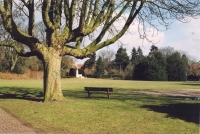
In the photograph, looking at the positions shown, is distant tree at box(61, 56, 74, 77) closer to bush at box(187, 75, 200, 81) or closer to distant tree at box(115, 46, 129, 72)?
distant tree at box(115, 46, 129, 72)

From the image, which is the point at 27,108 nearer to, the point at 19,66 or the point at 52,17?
the point at 52,17

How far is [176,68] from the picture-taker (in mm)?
76062

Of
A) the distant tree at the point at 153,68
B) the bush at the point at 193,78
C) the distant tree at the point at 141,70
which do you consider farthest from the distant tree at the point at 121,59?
the bush at the point at 193,78

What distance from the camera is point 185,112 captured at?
1180 cm

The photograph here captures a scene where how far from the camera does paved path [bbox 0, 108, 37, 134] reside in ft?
→ 26.2

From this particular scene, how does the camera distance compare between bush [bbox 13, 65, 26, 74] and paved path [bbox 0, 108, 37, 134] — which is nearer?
paved path [bbox 0, 108, 37, 134]

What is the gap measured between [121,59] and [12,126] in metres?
103

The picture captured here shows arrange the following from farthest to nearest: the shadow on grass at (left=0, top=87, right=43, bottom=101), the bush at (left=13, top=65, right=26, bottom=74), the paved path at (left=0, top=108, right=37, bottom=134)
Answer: the bush at (left=13, top=65, right=26, bottom=74)
the shadow on grass at (left=0, top=87, right=43, bottom=101)
the paved path at (left=0, top=108, right=37, bottom=134)

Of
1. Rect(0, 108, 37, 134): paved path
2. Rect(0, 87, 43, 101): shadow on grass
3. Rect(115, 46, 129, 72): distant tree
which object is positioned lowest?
Rect(0, 108, 37, 134): paved path

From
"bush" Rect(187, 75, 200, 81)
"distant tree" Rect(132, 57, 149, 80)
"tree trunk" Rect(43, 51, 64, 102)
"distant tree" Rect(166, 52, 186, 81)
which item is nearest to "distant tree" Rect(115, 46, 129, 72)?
"distant tree" Rect(132, 57, 149, 80)

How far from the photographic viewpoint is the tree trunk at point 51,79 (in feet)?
49.3

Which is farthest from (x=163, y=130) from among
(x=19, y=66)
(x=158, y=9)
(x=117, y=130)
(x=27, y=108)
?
(x=19, y=66)

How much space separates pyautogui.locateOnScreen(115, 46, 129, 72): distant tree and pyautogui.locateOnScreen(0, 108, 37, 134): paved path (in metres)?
101

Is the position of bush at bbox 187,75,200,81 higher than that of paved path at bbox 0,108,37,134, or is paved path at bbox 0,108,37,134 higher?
bush at bbox 187,75,200,81
